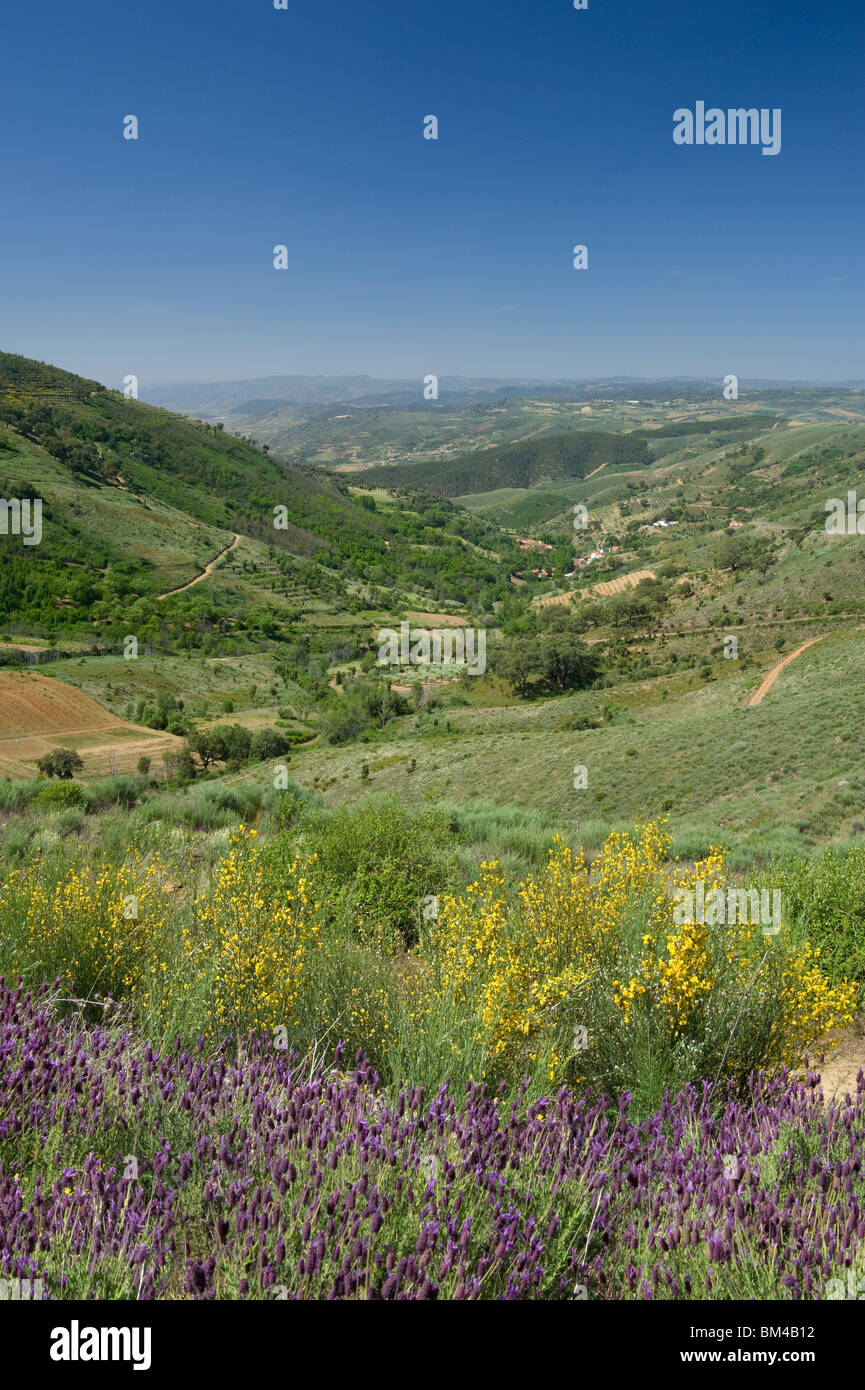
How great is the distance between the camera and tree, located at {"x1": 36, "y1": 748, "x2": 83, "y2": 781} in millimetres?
44812

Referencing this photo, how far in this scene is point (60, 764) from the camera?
151ft

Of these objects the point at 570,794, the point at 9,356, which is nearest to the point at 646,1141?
the point at 570,794

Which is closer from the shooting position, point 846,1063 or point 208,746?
point 846,1063

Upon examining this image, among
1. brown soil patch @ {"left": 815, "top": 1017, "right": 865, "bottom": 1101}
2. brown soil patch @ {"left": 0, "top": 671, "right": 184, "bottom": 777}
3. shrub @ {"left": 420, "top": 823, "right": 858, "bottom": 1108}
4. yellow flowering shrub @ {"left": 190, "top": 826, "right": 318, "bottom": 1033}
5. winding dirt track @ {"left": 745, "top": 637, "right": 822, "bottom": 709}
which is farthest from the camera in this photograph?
brown soil patch @ {"left": 0, "top": 671, "right": 184, "bottom": 777}

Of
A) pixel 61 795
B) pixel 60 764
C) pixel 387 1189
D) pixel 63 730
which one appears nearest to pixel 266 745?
pixel 63 730

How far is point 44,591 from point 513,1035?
10557cm

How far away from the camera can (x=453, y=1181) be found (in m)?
2.17

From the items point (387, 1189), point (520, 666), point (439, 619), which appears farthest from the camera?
point (439, 619)

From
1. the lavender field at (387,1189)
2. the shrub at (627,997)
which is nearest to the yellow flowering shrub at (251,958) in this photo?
the lavender field at (387,1189)

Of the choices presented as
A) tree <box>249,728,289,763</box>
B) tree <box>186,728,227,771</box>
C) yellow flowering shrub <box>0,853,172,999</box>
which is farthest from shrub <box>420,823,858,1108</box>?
tree <box>249,728,289,763</box>

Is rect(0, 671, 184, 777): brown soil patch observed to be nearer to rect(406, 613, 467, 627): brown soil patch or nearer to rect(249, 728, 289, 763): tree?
rect(249, 728, 289, 763): tree

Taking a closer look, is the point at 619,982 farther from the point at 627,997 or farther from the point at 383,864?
the point at 383,864

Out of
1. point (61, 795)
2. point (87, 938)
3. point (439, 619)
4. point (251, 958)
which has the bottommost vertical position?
point (61, 795)

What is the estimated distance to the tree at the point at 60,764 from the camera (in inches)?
1764
